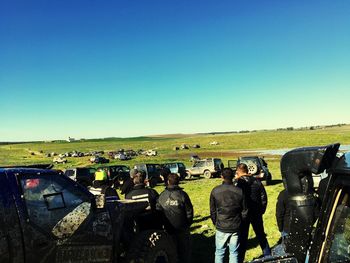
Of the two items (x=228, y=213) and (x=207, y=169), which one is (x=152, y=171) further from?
(x=228, y=213)

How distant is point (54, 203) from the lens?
15.6ft

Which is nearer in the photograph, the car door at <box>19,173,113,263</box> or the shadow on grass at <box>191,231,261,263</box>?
the car door at <box>19,173,113,263</box>

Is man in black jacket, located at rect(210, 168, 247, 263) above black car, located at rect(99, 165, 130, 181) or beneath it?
above

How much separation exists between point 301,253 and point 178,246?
4613 mm

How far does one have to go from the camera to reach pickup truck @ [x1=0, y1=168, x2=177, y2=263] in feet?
14.0

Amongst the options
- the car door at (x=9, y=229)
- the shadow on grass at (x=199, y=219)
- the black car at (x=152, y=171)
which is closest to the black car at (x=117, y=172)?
the black car at (x=152, y=171)

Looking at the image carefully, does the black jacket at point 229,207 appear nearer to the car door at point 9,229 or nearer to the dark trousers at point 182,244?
the dark trousers at point 182,244

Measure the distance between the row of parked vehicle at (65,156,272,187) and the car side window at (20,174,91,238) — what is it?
16.6 m

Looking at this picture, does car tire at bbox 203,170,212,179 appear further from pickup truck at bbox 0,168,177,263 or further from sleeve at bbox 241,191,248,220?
pickup truck at bbox 0,168,177,263

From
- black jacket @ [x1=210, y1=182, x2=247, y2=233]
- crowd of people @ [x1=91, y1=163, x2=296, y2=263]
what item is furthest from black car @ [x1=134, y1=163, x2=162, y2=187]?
black jacket @ [x1=210, y1=182, x2=247, y2=233]

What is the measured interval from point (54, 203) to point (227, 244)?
3145 millimetres

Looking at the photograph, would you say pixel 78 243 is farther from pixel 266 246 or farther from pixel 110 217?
pixel 266 246

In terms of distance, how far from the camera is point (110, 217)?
537 centimetres

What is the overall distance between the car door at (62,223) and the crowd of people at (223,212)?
1.70 metres
